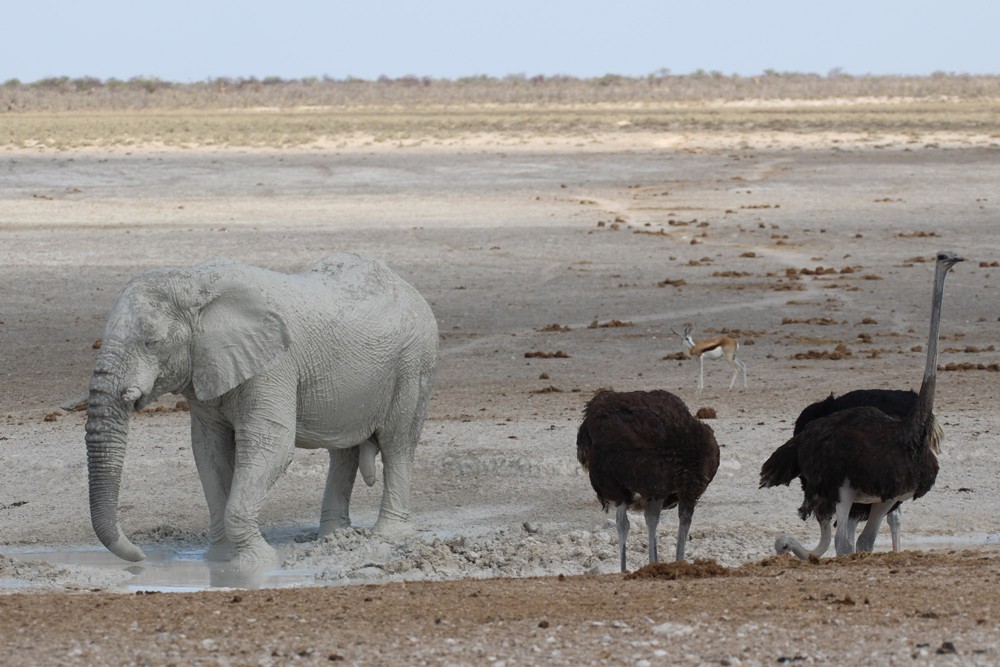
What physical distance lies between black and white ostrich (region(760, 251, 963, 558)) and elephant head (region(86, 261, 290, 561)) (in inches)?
124

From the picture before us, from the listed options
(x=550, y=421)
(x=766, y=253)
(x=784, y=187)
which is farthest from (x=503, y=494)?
(x=784, y=187)

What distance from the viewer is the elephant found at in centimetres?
901

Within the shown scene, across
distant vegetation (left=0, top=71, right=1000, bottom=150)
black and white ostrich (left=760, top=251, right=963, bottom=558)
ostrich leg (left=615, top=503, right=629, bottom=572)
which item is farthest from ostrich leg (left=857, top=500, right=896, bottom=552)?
distant vegetation (left=0, top=71, right=1000, bottom=150)

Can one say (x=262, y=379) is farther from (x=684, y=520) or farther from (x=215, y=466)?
(x=684, y=520)

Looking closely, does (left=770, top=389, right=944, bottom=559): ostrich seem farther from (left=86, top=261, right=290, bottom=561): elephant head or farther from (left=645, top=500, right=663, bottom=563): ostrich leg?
(left=86, top=261, right=290, bottom=561): elephant head

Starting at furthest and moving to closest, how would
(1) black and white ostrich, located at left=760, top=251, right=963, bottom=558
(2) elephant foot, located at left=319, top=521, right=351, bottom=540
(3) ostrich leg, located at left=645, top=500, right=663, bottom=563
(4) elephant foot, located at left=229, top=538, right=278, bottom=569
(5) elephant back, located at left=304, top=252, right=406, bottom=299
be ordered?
(2) elephant foot, located at left=319, top=521, right=351, bottom=540 < (5) elephant back, located at left=304, top=252, right=406, bottom=299 < (4) elephant foot, located at left=229, top=538, right=278, bottom=569 < (3) ostrich leg, located at left=645, top=500, right=663, bottom=563 < (1) black and white ostrich, located at left=760, top=251, right=963, bottom=558

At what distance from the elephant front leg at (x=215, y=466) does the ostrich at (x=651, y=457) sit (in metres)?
2.31

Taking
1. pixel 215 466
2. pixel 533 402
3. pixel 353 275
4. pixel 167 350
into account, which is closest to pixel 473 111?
pixel 533 402

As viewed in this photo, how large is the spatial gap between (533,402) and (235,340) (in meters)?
5.35

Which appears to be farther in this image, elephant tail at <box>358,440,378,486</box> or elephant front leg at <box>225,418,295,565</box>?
elephant tail at <box>358,440,378,486</box>

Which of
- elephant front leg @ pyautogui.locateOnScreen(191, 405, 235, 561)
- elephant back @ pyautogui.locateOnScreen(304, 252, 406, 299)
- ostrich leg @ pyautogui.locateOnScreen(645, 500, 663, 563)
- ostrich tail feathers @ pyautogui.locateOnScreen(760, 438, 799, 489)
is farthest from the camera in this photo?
elephant back @ pyautogui.locateOnScreen(304, 252, 406, 299)

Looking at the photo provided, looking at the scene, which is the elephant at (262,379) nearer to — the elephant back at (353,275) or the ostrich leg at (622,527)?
the elephant back at (353,275)

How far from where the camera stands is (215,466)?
987 cm

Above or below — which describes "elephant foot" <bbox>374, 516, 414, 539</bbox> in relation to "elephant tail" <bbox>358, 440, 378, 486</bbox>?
below
